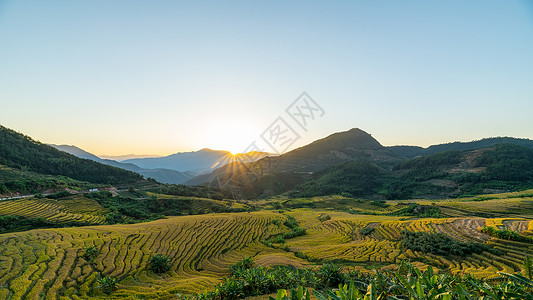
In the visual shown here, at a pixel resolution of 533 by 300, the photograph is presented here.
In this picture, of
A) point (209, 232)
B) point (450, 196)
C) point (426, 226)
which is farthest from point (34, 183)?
point (450, 196)

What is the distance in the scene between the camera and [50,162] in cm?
6284

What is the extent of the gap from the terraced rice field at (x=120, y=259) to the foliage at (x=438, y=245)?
11500 millimetres

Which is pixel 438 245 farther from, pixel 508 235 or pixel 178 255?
pixel 178 255

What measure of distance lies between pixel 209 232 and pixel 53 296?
14.0 m

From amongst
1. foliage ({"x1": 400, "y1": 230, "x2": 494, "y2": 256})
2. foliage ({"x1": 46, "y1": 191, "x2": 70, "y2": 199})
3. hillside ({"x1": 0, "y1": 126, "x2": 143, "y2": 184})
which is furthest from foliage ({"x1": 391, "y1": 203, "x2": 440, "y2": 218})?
hillside ({"x1": 0, "y1": 126, "x2": 143, "y2": 184})

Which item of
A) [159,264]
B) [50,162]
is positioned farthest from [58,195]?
[50,162]

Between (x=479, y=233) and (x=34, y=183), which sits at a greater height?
(x=34, y=183)

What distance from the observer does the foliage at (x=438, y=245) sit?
15.6 meters

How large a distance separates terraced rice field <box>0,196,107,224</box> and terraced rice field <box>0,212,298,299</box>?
12013 mm

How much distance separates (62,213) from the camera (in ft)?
89.5

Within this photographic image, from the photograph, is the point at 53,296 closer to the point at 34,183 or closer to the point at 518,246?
the point at 518,246

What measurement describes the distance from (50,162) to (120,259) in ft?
239

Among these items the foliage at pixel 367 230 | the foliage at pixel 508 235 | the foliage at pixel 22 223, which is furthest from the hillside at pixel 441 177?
the foliage at pixel 22 223

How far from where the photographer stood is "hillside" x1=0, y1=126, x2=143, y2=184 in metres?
58.7
